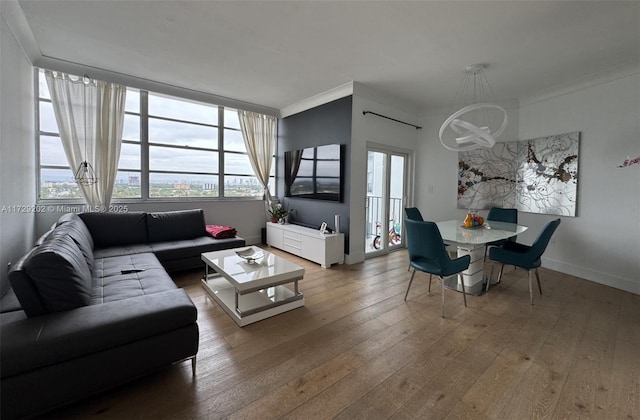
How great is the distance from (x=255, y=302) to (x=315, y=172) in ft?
9.01

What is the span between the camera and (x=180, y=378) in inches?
68.4

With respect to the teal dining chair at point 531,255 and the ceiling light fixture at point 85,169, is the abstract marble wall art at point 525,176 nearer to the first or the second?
the teal dining chair at point 531,255

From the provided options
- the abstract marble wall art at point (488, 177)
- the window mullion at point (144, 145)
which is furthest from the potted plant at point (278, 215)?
the abstract marble wall art at point (488, 177)

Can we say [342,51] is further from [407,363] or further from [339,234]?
[407,363]

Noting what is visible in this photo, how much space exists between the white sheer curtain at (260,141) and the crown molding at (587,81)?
14.7 ft

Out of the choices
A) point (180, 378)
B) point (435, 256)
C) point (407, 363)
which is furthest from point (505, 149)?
point (180, 378)

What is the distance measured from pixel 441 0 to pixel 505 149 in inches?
127

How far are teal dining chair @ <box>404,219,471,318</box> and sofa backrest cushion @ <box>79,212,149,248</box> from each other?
3.60 metres

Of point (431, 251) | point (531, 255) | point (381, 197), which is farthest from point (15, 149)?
point (531, 255)

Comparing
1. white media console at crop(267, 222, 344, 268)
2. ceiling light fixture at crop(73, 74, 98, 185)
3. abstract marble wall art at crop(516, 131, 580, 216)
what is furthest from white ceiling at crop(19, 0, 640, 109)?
white media console at crop(267, 222, 344, 268)

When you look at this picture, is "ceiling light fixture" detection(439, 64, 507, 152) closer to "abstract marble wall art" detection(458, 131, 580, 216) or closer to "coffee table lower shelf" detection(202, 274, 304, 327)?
"abstract marble wall art" detection(458, 131, 580, 216)

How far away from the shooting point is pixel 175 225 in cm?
404

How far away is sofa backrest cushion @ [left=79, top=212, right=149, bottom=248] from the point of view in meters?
3.49

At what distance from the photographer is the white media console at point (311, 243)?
4.06 meters
